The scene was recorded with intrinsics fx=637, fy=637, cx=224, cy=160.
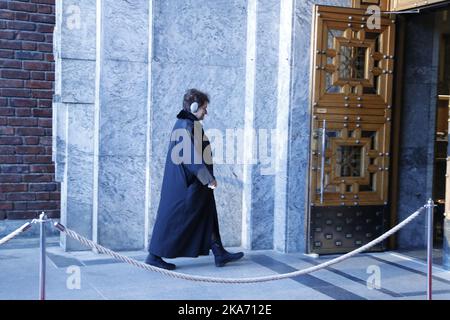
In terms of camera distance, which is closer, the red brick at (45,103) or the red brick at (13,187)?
the red brick at (13,187)

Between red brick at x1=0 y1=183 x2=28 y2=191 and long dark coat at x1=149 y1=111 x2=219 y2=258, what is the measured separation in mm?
2334

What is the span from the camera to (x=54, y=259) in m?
6.86

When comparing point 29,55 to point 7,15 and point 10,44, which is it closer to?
point 10,44

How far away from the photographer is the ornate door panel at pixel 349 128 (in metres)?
7.38

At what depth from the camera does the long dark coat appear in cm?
638

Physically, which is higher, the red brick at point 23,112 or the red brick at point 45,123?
the red brick at point 23,112

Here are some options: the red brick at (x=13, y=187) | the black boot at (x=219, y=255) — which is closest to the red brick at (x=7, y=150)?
the red brick at (x=13, y=187)

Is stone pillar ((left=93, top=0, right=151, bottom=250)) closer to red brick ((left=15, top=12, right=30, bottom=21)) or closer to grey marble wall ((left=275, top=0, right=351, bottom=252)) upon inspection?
red brick ((left=15, top=12, right=30, bottom=21))

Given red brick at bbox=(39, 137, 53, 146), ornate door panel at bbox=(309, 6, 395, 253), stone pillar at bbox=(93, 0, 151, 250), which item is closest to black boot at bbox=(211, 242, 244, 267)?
stone pillar at bbox=(93, 0, 151, 250)

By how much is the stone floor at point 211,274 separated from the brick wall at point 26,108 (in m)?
0.69

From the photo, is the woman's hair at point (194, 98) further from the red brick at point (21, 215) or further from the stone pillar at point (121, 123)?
the red brick at point (21, 215)

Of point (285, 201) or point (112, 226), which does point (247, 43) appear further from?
point (112, 226)
